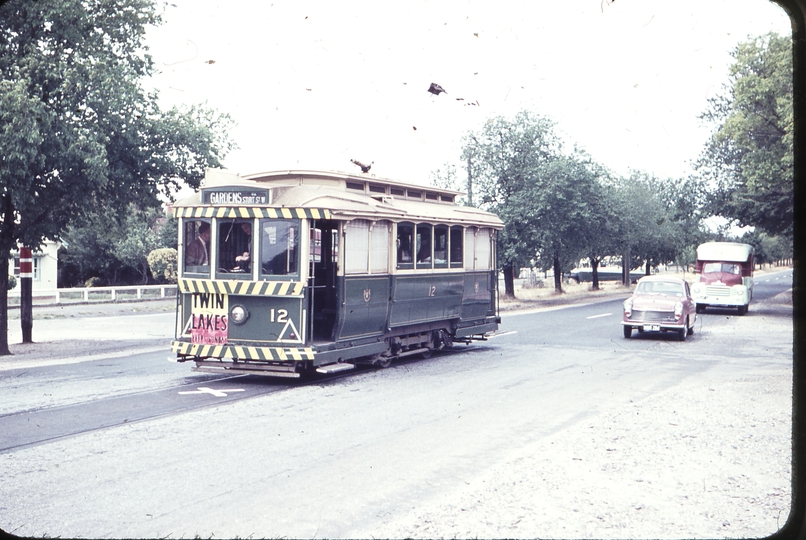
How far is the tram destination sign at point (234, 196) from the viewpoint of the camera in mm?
12641

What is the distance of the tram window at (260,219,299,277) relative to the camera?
41.3 feet

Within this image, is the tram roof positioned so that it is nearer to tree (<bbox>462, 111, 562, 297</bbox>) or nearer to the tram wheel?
the tram wheel

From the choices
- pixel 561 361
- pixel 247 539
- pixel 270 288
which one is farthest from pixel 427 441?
pixel 561 361

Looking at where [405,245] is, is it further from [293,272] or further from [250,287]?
[250,287]

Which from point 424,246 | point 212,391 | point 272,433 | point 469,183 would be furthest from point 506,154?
point 272,433

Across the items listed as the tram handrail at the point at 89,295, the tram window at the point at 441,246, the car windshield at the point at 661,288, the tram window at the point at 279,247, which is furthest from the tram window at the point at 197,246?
the tram handrail at the point at 89,295

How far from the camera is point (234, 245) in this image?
1285cm

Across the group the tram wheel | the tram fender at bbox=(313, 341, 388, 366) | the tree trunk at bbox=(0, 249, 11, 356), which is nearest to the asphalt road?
the tram wheel

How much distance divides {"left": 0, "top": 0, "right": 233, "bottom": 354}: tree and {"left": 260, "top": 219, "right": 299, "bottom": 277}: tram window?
5864 mm

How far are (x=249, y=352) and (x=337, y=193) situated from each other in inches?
125

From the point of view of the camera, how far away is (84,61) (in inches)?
671

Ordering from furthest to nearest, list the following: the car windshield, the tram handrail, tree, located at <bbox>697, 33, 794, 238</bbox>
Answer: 1. the tram handrail
2. tree, located at <bbox>697, 33, 794, 238</bbox>
3. the car windshield

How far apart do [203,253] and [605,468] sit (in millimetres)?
8203

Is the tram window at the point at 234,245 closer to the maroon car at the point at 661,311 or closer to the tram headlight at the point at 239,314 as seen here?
the tram headlight at the point at 239,314
